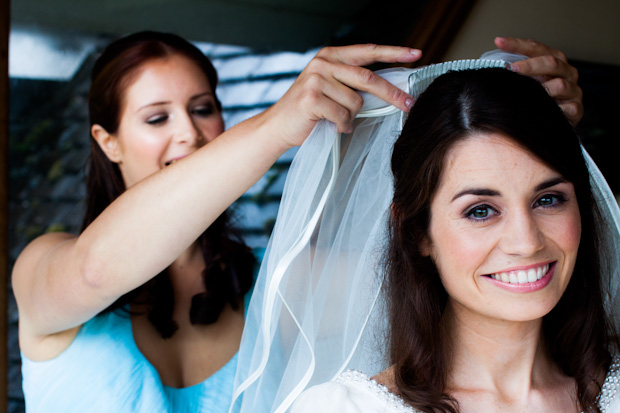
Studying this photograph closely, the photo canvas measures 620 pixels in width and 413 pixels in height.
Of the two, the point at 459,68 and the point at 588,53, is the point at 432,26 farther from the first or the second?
the point at 459,68

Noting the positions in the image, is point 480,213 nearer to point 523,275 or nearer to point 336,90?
point 523,275

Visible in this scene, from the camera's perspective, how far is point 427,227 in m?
1.47

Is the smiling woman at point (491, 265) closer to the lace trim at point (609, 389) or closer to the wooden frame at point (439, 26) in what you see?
the lace trim at point (609, 389)

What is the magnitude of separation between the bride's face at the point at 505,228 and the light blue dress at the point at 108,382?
0.84 m

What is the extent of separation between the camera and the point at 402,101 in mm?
1466

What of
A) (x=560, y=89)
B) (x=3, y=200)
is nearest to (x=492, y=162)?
(x=560, y=89)

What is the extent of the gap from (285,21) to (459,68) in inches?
74.4

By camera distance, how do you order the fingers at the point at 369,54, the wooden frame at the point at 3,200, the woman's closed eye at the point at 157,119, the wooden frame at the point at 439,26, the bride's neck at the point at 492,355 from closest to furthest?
the fingers at the point at 369,54, the bride's neck at the point at 492,355, the woman's closed eye at the point at 157,119, the wooden frame at the point at 3,200, the wooden frame at the point at 439,26

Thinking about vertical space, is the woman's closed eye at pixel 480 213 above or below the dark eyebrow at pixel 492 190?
below

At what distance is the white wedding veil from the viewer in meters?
1.50

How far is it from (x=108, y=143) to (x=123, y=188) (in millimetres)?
140

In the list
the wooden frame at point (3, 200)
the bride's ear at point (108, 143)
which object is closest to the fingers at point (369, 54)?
the bride's ear at point (108, 143)

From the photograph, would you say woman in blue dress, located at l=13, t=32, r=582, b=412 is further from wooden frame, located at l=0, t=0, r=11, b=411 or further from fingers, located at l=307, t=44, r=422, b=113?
wooden frame, located at l=0, t=0, r=11, b=411

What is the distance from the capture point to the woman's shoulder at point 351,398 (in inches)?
56.0
